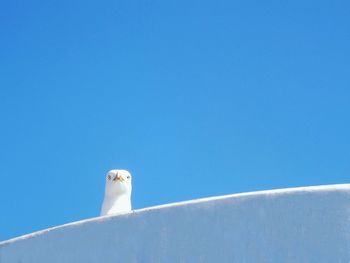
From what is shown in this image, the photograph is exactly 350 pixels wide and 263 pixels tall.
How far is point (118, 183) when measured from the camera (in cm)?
946

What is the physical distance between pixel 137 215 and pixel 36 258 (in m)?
1.27

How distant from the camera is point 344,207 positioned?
5828 millimetres

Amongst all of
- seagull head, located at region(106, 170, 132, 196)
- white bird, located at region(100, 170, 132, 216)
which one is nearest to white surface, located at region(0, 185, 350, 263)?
white bird, located at region(100, 170, 132, 216)

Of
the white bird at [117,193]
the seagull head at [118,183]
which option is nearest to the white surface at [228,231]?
the white bird at [117,193]

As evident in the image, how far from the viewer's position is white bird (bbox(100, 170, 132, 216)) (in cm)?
937

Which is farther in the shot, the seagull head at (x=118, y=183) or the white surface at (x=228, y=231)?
the seagull head at (x=118, y=183)

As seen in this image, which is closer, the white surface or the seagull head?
the white surface

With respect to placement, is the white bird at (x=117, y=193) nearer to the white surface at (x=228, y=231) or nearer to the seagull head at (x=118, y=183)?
the seagull head at (x=118, y=183)

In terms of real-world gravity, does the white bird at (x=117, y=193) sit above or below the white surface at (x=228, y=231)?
above

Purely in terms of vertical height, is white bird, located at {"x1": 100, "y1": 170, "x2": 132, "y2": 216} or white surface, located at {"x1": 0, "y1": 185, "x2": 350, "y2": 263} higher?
white bird, located at {"x1": 100, "y1": 170, "x2": 132, "y2": 216}

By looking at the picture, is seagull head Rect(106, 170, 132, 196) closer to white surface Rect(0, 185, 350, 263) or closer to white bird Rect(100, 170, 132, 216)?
white bird Rect(100, 170, 132, 216)

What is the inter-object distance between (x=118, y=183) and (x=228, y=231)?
3.57 metres

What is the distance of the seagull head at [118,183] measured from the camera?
9.46 m

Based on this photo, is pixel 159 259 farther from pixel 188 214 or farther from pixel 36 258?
pixel 36 258
